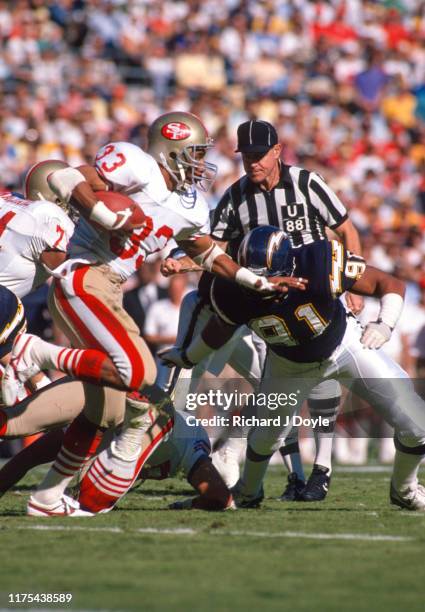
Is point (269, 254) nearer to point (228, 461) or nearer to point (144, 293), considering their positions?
point (228, 461)

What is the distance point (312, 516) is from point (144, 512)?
0.77 m

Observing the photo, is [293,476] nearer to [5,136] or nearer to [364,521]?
[364,521]

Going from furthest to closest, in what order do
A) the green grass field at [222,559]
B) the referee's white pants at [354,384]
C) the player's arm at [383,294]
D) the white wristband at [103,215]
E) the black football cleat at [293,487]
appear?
the black football cleat at [293,487] → the referee's white pants at [354,384] → the player's arm at [383,294] → the white wristband at [103,215] → the green grass field at [222,559]

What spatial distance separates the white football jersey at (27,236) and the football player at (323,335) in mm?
929

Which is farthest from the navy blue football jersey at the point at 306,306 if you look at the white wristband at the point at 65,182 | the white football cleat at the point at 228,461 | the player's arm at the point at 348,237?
the white football cleat at the point at 228,461

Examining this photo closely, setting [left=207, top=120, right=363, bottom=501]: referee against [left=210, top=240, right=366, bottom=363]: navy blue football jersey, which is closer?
[left=210, top=240, right=366, bottom=363]: navy blue football jersey

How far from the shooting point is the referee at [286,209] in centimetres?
646

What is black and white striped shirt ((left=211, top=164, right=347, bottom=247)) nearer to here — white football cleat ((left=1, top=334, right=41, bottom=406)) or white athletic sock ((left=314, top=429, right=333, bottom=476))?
white athletic sock ((left=314, top=429, right=333, bottom=476))

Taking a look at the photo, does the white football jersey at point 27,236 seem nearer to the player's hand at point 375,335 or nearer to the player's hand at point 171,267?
the player's hand at point 171,267

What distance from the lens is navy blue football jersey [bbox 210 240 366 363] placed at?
5.22m

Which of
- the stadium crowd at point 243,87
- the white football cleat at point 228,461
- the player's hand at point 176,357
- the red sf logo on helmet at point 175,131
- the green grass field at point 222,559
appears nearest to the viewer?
the green grass field at point 222,559

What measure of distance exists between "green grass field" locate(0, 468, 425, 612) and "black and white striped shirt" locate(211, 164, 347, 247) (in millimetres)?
1678

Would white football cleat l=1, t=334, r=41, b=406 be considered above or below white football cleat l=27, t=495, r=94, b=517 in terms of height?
above

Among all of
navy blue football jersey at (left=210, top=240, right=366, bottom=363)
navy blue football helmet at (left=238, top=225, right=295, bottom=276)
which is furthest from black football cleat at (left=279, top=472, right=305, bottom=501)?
navy blue football helmet at (left=238, top=225, right=295, bottom=276)
